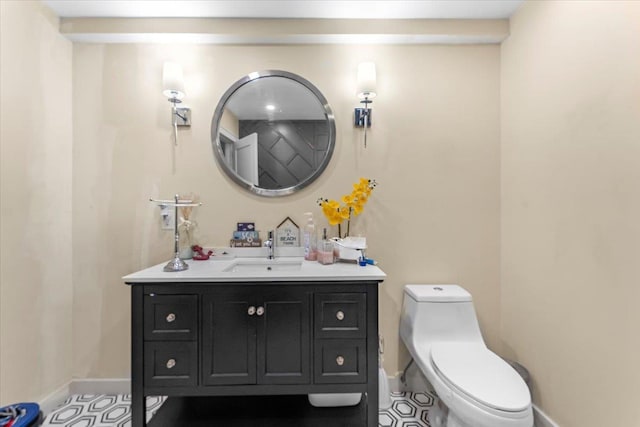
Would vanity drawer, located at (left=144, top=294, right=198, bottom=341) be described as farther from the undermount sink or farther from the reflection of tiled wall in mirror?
the reflection of tiled wall in mirror

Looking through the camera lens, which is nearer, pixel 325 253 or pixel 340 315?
pixel 340 315

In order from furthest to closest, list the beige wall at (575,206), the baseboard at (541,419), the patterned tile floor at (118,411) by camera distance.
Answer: the patterned tile floor at (118,411), the baseboard at (541,419), the beige wall at (575,206)

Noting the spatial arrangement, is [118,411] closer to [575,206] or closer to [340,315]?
[340,315]

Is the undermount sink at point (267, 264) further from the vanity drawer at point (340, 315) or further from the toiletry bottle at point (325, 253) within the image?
the vanity drawer at point (340, 315)

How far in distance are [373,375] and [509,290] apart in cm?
112

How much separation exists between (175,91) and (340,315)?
1641mm

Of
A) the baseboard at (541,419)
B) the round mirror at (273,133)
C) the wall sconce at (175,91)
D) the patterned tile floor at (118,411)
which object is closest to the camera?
the baseboard at (541,419)

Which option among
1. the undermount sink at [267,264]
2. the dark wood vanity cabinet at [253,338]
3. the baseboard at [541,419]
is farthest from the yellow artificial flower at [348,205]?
the baseboard at [541,419]

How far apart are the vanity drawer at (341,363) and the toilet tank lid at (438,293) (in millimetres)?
554

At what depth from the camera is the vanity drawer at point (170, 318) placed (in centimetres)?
134

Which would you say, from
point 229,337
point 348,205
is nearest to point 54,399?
point 229,337

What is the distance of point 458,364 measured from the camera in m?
1.38

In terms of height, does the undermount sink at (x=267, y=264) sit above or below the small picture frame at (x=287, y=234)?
below

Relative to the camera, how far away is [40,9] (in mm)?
1671
